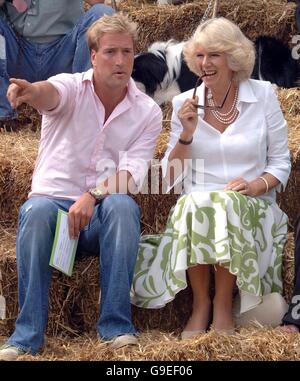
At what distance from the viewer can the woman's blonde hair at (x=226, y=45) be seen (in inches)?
177

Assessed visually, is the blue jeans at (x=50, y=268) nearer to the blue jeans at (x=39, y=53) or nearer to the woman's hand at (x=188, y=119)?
the woman's hand at (x=188, y=119)

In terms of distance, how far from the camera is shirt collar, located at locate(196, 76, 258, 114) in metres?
4.56

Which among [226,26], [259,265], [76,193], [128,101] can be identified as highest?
[226,26]

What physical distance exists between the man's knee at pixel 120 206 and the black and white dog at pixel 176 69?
5.28 feet

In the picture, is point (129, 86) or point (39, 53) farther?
point (39, 53)

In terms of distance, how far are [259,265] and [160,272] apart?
0.40 metres

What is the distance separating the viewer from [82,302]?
176 inches

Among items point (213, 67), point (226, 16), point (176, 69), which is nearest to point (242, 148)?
point (213, 67)

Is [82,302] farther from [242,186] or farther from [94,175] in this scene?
[242,186]

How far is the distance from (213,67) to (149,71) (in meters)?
1.26

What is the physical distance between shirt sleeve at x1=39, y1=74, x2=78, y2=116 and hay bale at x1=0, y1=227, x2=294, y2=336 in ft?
1.99
